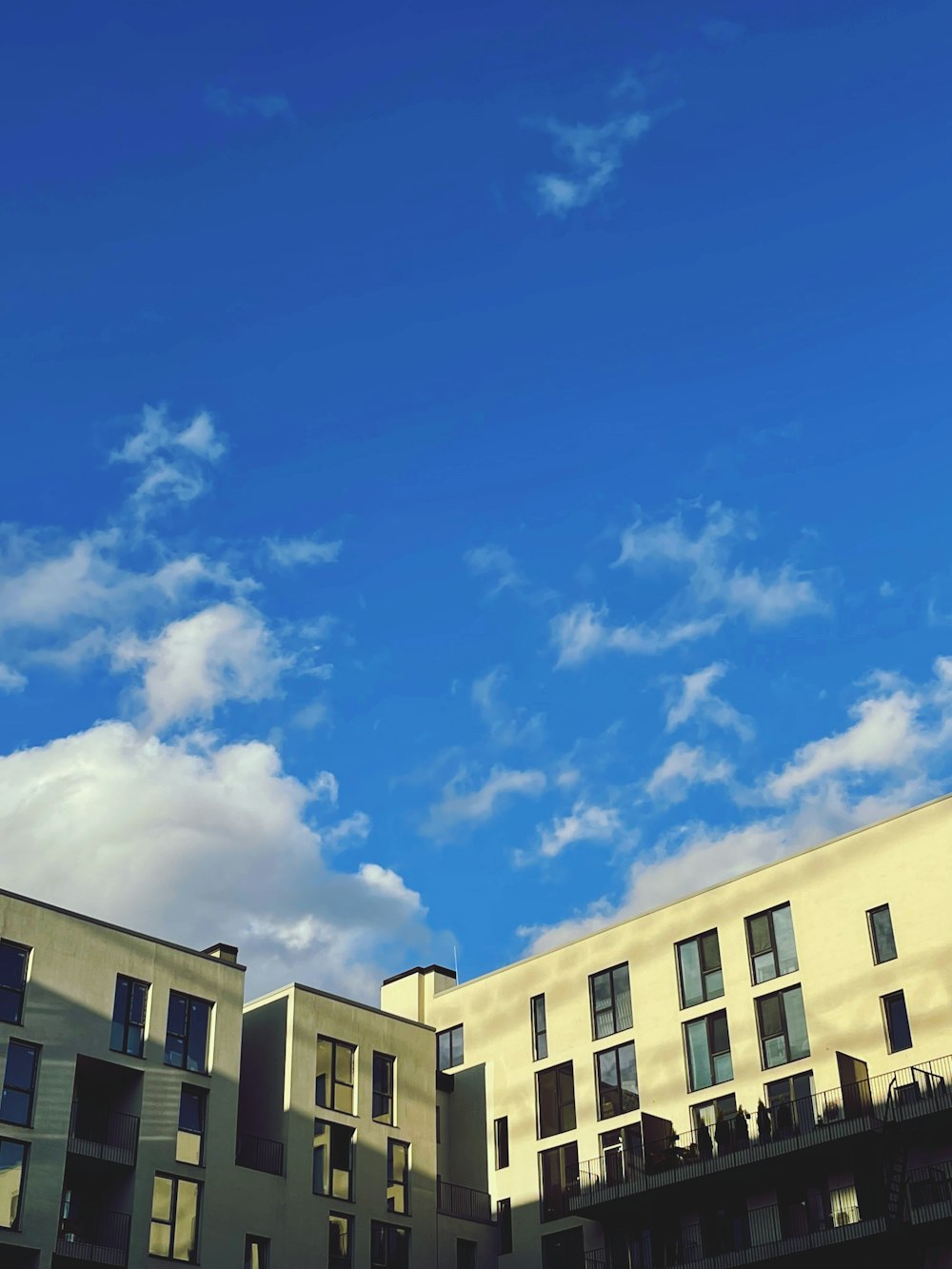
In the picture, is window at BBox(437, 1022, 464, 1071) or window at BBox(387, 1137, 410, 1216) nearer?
window at BBox(387, 1137, 410, 1216)

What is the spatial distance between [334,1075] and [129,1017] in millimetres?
8884

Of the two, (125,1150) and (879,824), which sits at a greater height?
(879,824)

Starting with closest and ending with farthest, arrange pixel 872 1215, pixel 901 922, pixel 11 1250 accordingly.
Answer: pixel 11 1250 → pixel 872 1215 → pixel 901 922

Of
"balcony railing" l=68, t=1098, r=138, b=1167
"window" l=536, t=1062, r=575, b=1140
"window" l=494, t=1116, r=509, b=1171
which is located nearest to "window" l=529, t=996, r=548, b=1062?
"window" l=536, t=1062, r=575, b=1140

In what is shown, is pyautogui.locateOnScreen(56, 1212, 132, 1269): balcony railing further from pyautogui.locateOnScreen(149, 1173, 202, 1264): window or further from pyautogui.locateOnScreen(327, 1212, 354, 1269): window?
pyautogui.locateOnScreen(327, 1212, 354, 1269): window

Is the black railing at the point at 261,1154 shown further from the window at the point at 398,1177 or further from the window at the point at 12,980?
the window at the point at 12,980

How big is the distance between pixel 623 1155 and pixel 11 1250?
2161 centimetres

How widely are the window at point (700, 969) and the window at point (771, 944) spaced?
1.52 m

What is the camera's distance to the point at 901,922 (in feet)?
176

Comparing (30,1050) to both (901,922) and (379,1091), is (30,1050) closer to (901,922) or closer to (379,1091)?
(379,1091)

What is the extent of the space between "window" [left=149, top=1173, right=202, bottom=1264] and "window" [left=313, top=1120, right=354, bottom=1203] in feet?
16.8

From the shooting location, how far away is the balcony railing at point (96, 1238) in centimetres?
4753

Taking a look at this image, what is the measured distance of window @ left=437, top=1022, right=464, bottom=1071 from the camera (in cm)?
6562

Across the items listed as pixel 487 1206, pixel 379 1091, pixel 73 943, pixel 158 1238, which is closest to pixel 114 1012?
pixel 73 943
